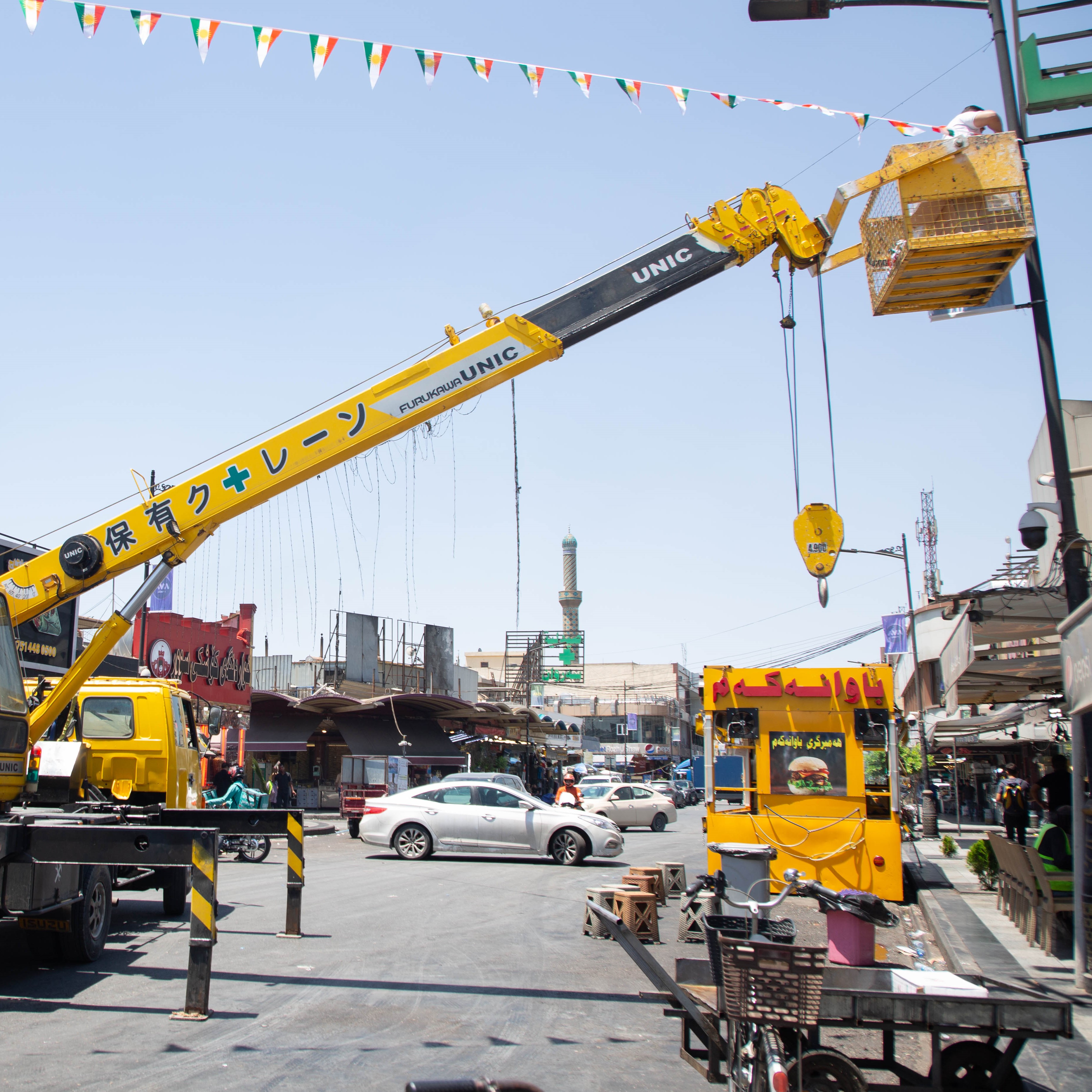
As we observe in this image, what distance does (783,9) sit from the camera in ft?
27.5

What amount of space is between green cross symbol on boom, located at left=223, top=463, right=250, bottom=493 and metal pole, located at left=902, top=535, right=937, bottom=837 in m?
15.3

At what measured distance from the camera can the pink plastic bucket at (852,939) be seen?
19.7ft

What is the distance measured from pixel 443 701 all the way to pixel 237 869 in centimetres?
1812

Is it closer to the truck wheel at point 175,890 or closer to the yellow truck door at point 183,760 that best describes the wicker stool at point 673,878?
the truck wheel at point 175,890

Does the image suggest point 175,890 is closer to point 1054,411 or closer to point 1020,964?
point 1020,964

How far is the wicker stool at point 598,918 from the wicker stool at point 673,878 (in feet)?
8.78

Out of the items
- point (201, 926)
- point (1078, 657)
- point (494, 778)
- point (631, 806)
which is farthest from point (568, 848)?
point (1078, 657)

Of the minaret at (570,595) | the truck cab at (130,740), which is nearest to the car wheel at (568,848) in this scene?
the truck cab at (130,740)

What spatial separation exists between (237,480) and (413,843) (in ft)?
36.3

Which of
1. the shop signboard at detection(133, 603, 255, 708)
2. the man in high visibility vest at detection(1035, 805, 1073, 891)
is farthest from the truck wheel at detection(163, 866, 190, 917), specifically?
the shop signboard at detection(133, 603, 255, 708)

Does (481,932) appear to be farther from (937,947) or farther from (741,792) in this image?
(937,947)

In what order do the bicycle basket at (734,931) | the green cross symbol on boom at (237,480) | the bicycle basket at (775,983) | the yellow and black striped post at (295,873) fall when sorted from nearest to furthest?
the bicycle basket at (775,983) → the bicycle basket at (734,931) → the yellow and black striped post at (295,873) → the green cross symbol on boom at (237,480)

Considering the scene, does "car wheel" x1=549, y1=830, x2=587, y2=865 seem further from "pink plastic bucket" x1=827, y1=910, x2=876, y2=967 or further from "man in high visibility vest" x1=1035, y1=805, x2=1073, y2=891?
"pink plastic bucket" x1=827, y1=910, x2=876, y2=967

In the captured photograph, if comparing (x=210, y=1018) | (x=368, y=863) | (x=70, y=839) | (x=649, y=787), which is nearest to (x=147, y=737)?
(x=70, y=839)
